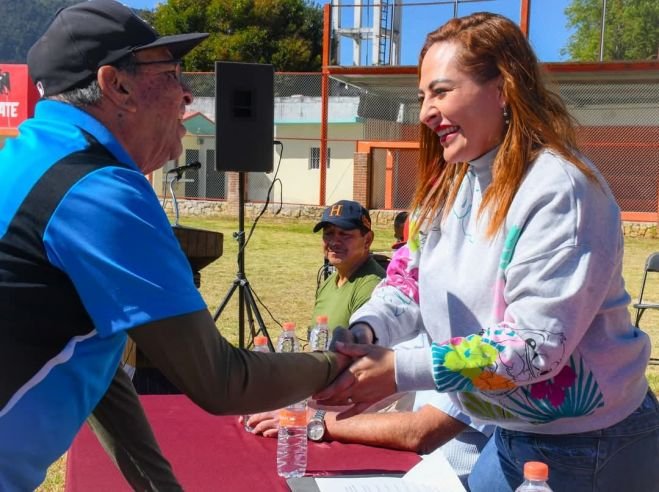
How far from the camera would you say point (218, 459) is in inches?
88.0

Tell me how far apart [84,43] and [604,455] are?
4.54 feet

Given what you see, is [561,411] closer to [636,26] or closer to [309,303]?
[309,303]

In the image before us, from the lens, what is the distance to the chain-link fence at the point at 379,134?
19438 millimetres

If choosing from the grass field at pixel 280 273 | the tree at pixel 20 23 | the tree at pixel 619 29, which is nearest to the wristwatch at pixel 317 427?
the grass field at pixel 280 273

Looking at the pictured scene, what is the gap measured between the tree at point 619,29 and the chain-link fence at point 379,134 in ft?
8.17

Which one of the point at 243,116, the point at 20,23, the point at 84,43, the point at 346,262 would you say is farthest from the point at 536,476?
the point at 20,23

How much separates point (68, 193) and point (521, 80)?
101cm

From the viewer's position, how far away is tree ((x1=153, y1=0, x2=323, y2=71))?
4031 centimetres

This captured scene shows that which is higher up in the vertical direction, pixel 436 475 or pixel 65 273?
pixel 65 273

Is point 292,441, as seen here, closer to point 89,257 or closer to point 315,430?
point 315,430

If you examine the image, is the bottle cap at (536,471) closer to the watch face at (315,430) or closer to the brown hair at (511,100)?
the brown hair at (511,100)

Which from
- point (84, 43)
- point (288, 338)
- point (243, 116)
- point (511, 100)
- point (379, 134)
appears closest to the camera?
point (84, 43)

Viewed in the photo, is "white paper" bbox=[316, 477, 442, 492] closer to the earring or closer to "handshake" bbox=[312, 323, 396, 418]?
"handshake" bbox=[312, 323, 396, 418]

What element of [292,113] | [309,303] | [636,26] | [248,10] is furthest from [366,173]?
[248,10]
